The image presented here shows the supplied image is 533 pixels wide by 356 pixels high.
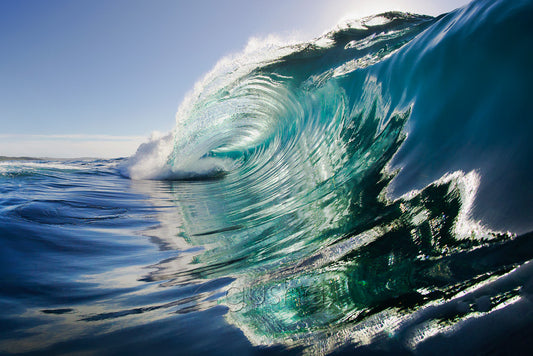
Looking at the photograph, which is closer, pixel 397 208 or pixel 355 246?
pixel 355 246

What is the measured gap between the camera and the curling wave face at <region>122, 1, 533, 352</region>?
2.70ft

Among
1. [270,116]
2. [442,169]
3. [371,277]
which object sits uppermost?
[270,116]

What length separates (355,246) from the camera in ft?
4.19

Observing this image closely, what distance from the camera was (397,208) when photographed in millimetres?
1428

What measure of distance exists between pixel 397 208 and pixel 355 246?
33 centimetres

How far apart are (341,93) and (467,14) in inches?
75.9

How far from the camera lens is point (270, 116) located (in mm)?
6859

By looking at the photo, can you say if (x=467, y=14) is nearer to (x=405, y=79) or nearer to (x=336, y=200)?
(x=405, y=79)

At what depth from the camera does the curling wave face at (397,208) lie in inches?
32.4

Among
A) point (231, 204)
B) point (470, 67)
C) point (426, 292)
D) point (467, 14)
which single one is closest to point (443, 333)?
point (426, 292)

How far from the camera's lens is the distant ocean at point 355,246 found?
0.76 metres

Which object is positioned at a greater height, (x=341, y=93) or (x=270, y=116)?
(x=270, y=116)

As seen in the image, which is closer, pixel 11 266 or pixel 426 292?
pixel 426 292

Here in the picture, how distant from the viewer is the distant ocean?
2.48ft
